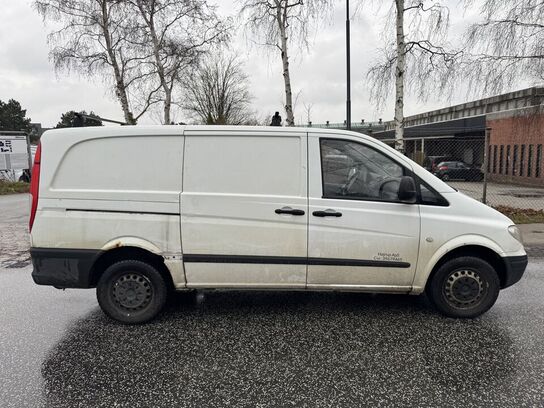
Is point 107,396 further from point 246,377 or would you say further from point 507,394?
point 507,394

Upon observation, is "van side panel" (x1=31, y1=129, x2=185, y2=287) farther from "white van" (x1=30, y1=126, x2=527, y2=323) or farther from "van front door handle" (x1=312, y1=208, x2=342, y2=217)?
"van front door handle" (x1=312, y1=208, x2=342, y2=217)

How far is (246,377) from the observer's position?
291cm

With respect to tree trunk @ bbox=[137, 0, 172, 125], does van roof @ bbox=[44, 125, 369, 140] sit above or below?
below

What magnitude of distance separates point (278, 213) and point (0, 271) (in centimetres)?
465

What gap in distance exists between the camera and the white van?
3697 mm

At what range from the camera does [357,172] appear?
381 centimetres

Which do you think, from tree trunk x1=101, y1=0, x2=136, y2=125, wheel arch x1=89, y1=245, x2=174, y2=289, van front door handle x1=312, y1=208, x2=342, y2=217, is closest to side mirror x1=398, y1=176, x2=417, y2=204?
van front door handle x1=312, y1=208, x2=342, y2=217

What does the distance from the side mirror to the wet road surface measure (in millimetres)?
1247

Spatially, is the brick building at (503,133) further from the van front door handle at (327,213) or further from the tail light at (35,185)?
the tail light at (35,185)

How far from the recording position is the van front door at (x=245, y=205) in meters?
3.69

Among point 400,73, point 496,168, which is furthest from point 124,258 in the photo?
point 496,168

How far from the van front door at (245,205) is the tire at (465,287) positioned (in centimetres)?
139

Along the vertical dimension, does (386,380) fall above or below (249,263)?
below

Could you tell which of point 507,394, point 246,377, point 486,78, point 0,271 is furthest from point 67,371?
point 486,78
